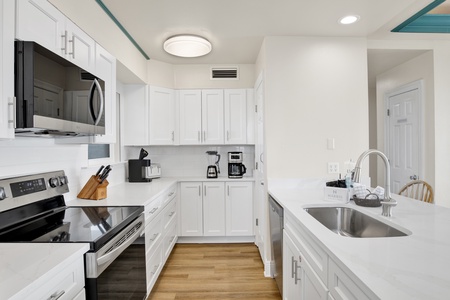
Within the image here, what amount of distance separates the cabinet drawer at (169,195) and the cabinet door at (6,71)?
165 cm

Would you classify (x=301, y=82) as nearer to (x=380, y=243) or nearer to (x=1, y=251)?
(x=380, y=243)

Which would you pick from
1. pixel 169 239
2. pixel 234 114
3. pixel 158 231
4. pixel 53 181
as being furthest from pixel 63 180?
pixel 234 114

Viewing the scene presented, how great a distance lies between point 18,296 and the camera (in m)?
0.74

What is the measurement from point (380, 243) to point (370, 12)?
197 cm

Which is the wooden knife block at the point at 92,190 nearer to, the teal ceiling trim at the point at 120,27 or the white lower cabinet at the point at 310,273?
the teal ceiling trim at the point at 120,27

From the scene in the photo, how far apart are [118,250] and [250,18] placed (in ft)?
6.86

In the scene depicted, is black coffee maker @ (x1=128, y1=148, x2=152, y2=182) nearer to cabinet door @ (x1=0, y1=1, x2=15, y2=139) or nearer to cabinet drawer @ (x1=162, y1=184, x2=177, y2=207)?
cabinet drawer @ (x1=162, y1=184, x2=177, y2=207)

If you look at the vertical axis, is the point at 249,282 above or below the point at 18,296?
below


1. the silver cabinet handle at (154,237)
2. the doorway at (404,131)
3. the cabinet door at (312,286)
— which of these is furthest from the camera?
the doorway at (404,131)

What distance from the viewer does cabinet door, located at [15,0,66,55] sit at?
1168 millimetres

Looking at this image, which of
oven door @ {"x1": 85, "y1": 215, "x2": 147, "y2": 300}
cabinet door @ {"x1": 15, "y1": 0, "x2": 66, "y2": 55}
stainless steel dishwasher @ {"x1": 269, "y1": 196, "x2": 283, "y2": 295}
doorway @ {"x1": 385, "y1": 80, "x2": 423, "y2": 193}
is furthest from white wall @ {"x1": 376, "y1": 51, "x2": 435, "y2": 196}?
cabinet door @ {"x1": 15, "y1": 0, "x2": 66, "y2": 55}

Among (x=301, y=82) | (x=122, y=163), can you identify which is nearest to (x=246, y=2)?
(x=301, y=82)

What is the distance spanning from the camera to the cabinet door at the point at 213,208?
10.8 feet

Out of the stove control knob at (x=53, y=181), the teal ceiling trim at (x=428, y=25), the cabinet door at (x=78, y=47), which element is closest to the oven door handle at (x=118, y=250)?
the stove control knob at (x=53, y=181)
